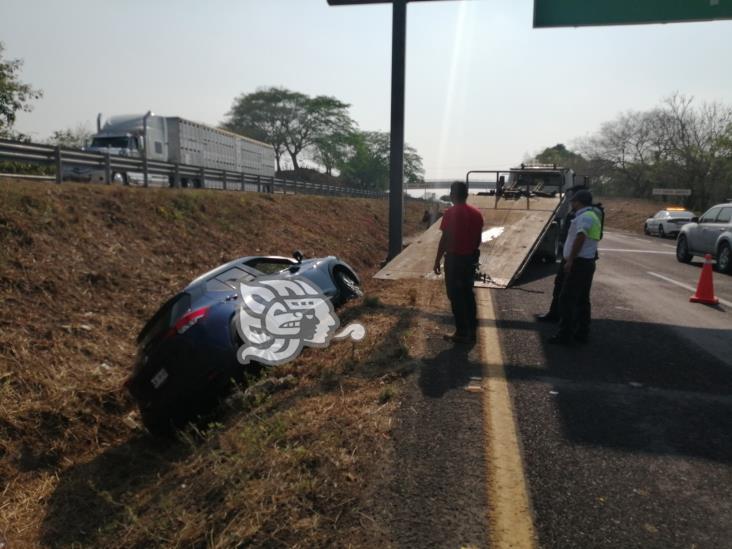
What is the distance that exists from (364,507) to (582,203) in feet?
14.4

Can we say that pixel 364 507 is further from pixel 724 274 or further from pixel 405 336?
pixel 724 274

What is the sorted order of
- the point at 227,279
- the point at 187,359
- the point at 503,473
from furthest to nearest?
the point at 227,279
the point at 187,359
the point at 503,473

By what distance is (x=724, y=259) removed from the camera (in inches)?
478

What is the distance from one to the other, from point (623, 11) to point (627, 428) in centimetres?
981

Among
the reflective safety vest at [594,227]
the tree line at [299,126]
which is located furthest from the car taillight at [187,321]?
the tree line at [299,126]

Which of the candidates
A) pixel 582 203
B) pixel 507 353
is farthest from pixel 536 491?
pixel 582 203

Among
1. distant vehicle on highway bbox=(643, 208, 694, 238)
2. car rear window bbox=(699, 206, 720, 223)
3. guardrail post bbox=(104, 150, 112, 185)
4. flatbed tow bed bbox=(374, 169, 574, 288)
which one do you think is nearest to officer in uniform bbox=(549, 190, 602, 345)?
flatbed tow bed bbox=(374, 169, 574, 288)

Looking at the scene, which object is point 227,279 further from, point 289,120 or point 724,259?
point 289,120

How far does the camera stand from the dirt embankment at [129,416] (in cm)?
268

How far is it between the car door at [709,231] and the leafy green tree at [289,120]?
6538 centimetres

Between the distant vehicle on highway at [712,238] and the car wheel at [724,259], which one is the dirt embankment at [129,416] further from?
the distant vehicle on highway at [712,238]

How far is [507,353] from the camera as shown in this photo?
5.08 metres

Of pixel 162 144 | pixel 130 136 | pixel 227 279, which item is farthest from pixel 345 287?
pixel 162 144

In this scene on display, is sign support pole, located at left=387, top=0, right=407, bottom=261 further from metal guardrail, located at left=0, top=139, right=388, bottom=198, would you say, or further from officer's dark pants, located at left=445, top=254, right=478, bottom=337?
metal guardrail, located at left=0, top=139, right=388, bottom=198
